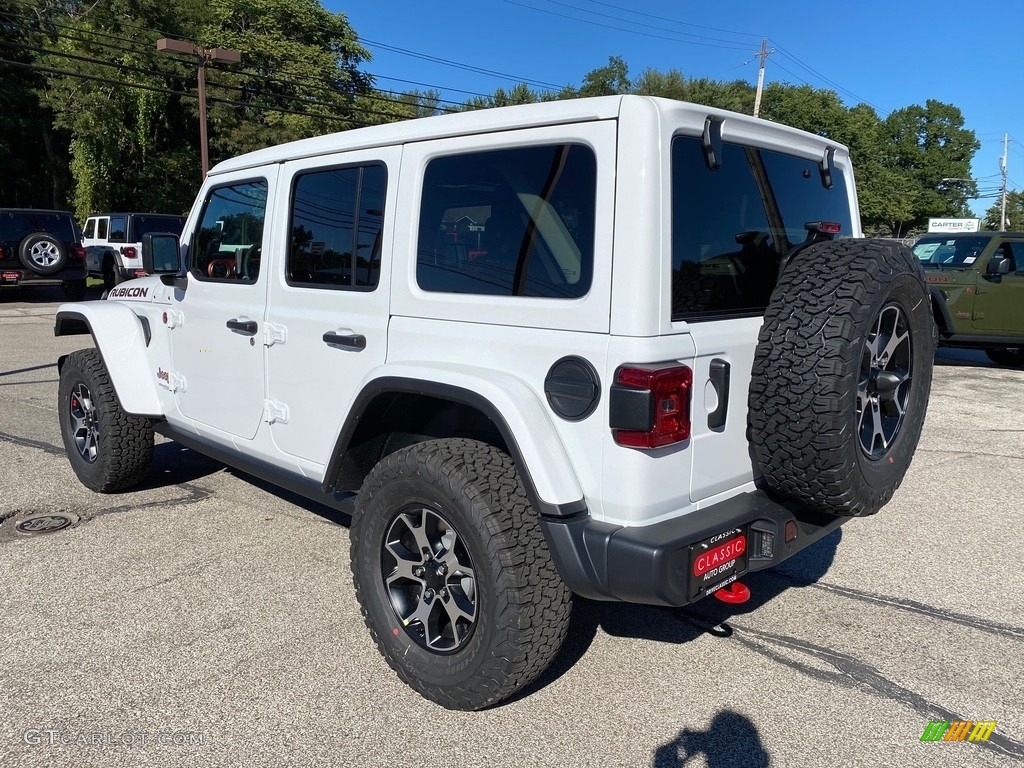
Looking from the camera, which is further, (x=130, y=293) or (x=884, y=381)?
(x=130, y=293)

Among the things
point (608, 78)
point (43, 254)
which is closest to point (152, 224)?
point (43, 254)

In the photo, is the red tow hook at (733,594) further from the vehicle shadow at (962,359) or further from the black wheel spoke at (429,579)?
the vehicle shadow at (962,359)

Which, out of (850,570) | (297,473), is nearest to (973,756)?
(850,570)

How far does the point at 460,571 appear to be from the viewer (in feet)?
8.66

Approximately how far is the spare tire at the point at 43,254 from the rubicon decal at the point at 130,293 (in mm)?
13127

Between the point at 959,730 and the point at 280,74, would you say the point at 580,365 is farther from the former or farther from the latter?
Result: the point at 280,74

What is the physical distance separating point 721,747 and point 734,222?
176cm

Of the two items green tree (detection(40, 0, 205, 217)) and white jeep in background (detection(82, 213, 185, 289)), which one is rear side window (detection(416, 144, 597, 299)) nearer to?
white jeep in background (detection(82, 213, 185, 289))

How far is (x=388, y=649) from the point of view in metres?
2.82

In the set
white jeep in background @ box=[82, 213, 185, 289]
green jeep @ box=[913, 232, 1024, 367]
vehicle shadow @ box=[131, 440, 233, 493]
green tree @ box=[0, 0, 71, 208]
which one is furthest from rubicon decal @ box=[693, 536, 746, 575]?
green tree @ box=[0, 0, 71, 208]

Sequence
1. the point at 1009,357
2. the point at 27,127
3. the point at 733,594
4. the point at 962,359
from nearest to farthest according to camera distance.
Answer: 1. the point at 733,594
2. the point at 1009,357
3. the point at 962,359
4. the point at 27,127

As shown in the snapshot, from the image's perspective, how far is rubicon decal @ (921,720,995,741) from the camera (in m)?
2.60

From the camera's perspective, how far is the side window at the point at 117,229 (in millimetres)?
19700

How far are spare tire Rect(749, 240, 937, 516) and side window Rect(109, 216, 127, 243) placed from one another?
20389 millimetres
